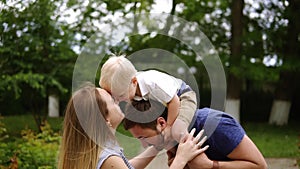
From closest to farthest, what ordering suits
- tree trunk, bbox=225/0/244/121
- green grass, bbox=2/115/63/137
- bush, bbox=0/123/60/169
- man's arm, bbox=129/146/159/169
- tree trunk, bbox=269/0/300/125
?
man's arm, bbox=129/146/159/169, bush, bbox=0/123/60/169, tree trunk, bbox=225/0/244/121, green grass, bbox=2/115/63/137, tree trunk, bbox=269/0/300/125

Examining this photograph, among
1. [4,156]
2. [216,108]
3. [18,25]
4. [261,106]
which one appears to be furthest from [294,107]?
[216,108]

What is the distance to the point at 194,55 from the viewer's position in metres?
11.5

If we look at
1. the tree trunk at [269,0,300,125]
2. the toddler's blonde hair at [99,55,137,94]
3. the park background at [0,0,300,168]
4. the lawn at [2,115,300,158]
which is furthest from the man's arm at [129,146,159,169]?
the tree trunk at [269,0,300,125]

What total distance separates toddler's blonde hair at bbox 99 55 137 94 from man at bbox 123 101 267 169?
9 centimetres

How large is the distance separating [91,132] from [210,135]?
537 millimetres

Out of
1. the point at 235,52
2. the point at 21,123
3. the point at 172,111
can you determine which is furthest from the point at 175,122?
the point at 21,123

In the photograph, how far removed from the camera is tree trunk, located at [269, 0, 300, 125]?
12.9 meters

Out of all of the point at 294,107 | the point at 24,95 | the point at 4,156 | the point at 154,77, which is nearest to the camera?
the point at 154,77

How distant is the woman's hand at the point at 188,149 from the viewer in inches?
90.4

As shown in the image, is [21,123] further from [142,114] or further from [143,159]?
[142,114]

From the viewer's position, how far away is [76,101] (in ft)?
7.19

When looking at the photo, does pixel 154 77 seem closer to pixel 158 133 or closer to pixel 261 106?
pixel 158 133

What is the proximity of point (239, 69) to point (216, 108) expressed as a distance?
9448mm

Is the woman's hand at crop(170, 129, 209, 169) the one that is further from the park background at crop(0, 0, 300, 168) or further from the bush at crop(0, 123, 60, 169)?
Result: the park background at crop(0, 0, 300, 168)
